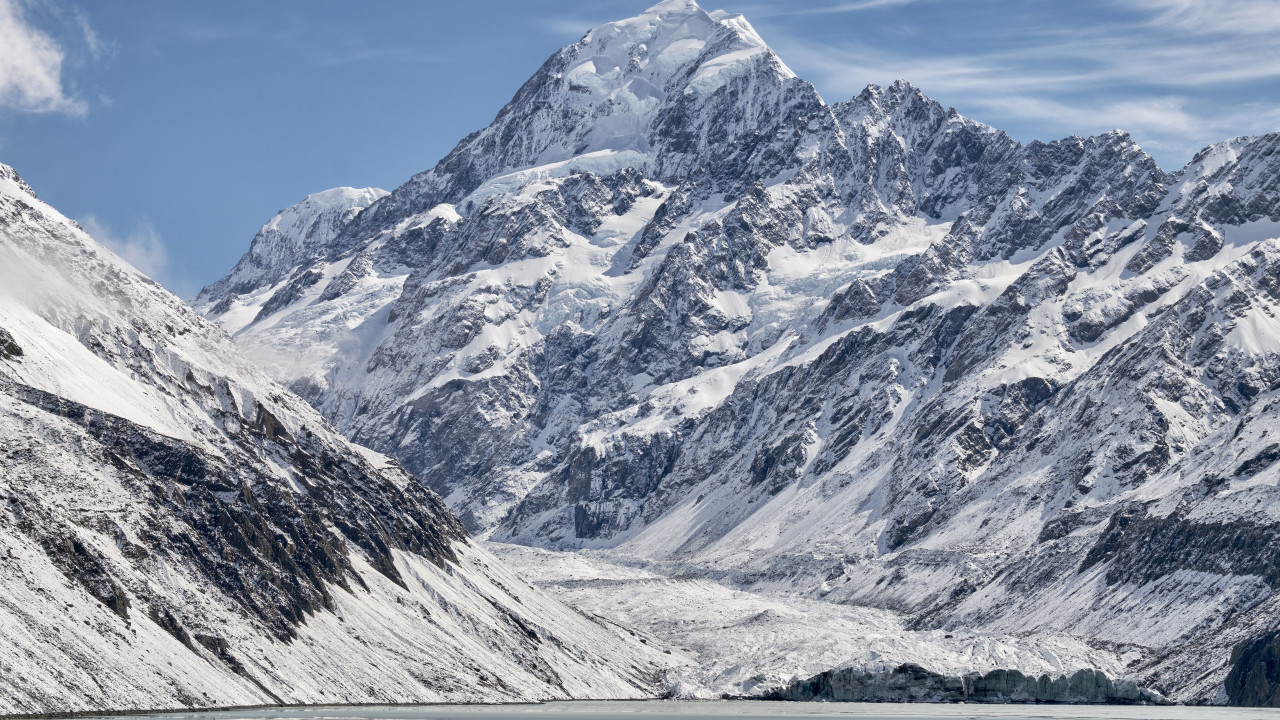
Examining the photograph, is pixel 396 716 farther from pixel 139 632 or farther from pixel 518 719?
pixel 139 632

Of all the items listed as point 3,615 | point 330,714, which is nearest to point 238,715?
point 330,714

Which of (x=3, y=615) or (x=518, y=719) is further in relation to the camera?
(x=518, y=719)

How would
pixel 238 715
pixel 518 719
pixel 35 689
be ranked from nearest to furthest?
1. pixel 35 689
2. pixel 238 715
3. pixel 518 719

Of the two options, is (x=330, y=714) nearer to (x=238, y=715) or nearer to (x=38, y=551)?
(x=238, y=715)

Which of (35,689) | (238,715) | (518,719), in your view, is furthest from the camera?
(518,719)

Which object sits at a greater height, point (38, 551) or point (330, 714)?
point (38, 551)

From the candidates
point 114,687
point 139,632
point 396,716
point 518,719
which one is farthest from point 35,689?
point 518,719

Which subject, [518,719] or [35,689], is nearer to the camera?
[35,689]

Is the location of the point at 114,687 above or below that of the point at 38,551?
below
